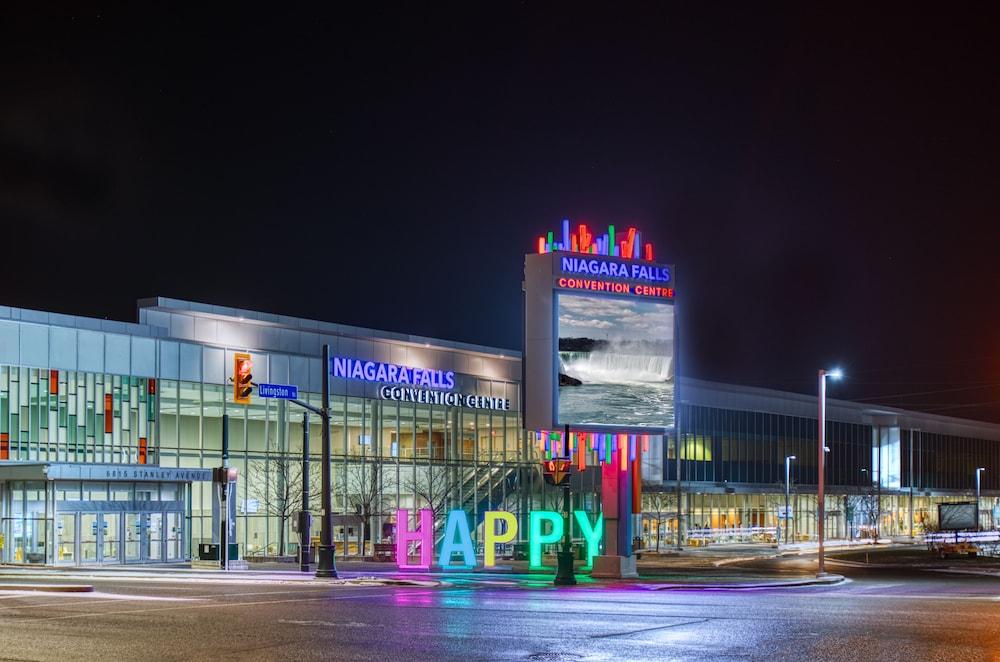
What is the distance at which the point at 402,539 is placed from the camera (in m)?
49.0

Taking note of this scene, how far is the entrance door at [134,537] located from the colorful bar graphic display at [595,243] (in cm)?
2466

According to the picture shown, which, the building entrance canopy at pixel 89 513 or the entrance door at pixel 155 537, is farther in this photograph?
the entrance door at pixel 155 537

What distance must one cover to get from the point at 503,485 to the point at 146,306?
27.4 meters

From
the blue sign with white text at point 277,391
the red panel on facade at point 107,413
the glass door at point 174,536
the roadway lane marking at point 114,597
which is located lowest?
the glass door at point 174,536

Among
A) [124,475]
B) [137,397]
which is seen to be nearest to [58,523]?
[124,475]

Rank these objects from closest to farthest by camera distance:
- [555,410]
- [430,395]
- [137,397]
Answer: [555,410] < [137,397] < [430,395]

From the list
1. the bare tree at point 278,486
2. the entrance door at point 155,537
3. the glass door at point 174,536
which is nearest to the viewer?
the entrance door at point 155,537

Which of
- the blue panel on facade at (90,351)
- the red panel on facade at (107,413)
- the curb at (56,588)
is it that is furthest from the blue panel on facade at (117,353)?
the curb at (56,588)

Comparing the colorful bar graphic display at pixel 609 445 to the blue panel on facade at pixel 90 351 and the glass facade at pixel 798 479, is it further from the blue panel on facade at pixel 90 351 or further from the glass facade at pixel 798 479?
the glass facade at pixel 798 479

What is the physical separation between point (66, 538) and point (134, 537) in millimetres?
3525

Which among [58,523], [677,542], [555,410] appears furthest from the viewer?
[677,542]

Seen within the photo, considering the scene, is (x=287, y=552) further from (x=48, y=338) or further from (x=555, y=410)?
(x=555, y=410)

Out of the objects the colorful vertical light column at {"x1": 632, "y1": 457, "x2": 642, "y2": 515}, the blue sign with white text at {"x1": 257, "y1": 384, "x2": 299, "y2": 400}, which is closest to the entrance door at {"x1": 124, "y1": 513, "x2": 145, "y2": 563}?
the blue sign with white text at {"x1": 257, "y1": 384, "x2": 299, "y2": 400}

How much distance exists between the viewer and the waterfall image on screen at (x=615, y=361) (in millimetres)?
42969
